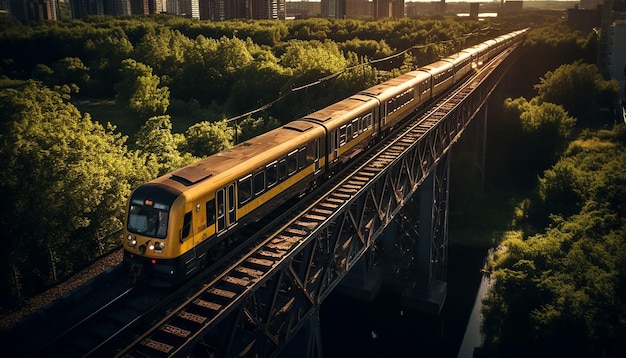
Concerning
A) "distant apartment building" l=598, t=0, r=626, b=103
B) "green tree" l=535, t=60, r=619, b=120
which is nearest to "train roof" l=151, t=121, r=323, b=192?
"green tree" l=535, t=60, r=619, b=120

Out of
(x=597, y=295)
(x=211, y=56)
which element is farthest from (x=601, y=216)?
(x=211, y=56)

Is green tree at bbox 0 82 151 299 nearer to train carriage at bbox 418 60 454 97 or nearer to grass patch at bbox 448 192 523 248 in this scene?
train carriage at bbox 418 60 454 97

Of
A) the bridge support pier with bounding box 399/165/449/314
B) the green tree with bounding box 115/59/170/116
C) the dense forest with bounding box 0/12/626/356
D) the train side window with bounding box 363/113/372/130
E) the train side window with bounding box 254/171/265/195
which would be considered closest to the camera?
the train side window with bounding box 254/171/265/195

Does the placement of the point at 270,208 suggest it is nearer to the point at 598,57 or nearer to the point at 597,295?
the point at 597,295

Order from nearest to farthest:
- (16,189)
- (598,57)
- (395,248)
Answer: (16,189) → (395,248) → (598,57)

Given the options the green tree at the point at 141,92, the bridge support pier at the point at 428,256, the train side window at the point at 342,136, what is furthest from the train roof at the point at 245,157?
the green tree at the point at 141,92

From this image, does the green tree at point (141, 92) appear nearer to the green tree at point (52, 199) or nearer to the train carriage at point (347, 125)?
the green tree at point (52, 199)
